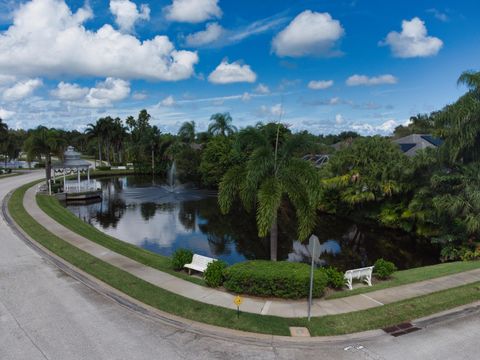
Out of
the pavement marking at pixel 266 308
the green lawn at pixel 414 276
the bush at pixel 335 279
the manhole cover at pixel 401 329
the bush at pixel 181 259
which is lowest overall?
the green lawn at pixel 414 276

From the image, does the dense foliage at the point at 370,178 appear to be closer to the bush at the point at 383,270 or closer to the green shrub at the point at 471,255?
the green shrub at the point at 471,255

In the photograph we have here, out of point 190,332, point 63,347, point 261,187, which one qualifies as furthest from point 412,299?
point 63,347

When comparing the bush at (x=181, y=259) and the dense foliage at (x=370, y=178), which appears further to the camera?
the bush at (x=181, y=259)

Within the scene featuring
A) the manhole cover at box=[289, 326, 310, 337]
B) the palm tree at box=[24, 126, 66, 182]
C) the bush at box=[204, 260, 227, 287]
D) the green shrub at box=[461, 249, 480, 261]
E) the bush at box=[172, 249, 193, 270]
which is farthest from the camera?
the palm tree at box=[24, 126, 66, 182]

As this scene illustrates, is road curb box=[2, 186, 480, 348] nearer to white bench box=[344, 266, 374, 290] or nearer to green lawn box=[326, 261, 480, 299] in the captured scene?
green lawn box=[326, 261, 480, 299]

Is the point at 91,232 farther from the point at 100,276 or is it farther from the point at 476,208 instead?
the point at 476,208

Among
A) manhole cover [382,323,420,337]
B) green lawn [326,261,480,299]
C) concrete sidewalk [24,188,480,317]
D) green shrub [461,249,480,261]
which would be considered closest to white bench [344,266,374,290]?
green lawn [326,261,480,299]

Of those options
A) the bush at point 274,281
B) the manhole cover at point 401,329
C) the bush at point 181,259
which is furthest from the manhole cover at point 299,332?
the bush at point 181,259
